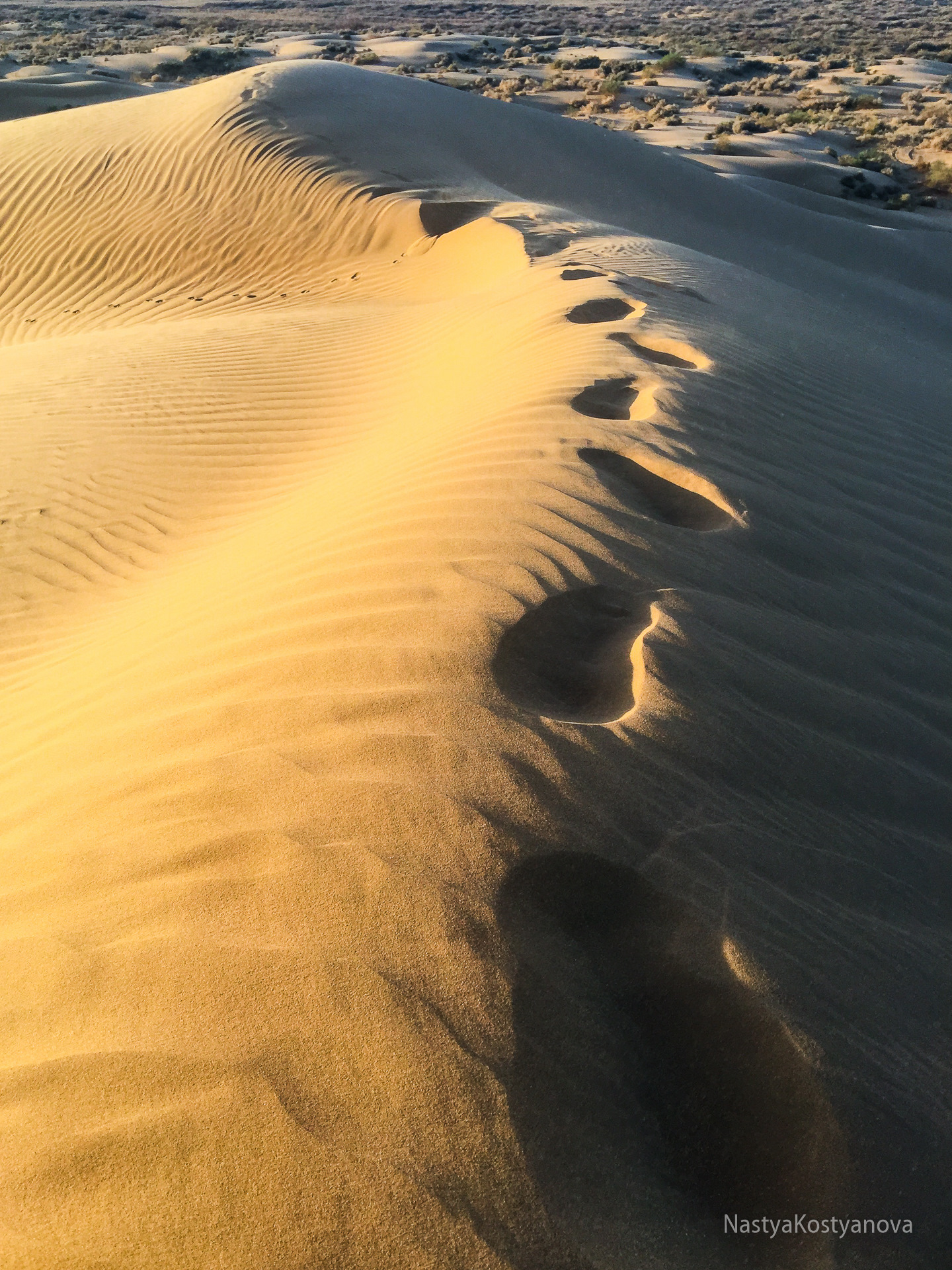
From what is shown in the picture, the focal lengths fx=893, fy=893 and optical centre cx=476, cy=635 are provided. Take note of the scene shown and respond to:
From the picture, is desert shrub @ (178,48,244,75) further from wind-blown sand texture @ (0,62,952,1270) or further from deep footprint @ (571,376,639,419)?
deep footprint @ (571,376,639,419)

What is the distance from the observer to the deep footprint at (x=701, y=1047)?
1547 millimetres

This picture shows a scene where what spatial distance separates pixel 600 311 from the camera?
650 centimetres

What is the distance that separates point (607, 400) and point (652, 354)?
3.73 ft

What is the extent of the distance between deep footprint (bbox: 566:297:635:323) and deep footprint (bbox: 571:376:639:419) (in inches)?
64.5

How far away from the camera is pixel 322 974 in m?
1.66

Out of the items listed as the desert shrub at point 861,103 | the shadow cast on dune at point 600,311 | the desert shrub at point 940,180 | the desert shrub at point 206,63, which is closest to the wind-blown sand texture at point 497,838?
the shadow cast on dune at point 600,311

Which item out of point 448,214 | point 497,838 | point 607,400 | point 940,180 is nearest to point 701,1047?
point 497,838

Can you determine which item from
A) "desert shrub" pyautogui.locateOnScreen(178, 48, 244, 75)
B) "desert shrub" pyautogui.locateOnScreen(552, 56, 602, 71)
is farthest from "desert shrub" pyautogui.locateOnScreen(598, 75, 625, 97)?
"desert shrub" pyautogui.locateOnScreen(178, 48, 244, 75)

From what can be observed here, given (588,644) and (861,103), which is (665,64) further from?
(588,644)

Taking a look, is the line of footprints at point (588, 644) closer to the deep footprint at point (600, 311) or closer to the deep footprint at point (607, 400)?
the deep footprint at point (607, 400)

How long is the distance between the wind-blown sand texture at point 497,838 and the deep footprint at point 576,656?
0.01 meters

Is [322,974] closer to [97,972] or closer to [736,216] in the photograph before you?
[97,972]

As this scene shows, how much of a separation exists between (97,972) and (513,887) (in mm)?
838

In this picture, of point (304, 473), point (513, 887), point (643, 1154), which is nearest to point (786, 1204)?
point (643, 1154)
